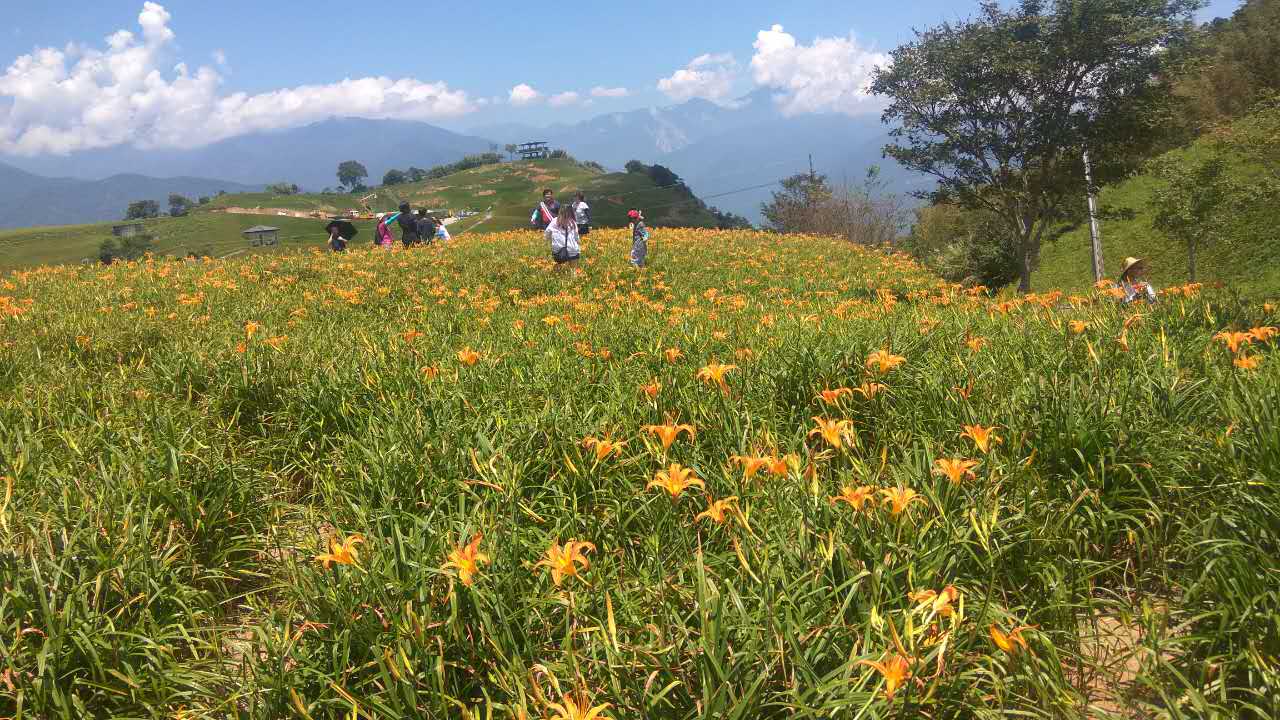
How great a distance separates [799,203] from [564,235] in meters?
49.4

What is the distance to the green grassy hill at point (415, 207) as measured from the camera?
8831 centimetres

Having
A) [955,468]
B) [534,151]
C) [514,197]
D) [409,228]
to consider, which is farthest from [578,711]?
[534,151]

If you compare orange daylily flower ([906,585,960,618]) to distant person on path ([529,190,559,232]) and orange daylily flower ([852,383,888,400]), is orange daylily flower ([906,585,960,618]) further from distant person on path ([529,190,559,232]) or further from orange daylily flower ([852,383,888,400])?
distant person on path ([529,190,559,232])

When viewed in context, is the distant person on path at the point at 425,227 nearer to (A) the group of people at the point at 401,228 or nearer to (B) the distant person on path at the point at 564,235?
(A) the group of people at the point at 401,228

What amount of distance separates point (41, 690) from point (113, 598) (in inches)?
14.6

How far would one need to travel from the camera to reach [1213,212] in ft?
69.1

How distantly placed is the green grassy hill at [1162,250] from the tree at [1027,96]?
2.31 meters

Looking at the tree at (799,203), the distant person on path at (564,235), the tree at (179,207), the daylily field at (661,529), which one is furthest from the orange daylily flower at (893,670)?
the tree at (179,207)

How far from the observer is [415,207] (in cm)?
10588

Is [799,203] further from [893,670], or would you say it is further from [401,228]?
[893,670]

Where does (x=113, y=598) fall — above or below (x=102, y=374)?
below

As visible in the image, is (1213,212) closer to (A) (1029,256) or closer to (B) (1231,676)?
(A) (1029,256)

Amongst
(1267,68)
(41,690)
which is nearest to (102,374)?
(41,690)

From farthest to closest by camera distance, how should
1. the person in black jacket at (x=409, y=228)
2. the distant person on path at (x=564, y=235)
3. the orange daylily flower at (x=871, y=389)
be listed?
the person in black jacket at (x=409, y=228), the distant person on path at (x=564, y=235), the orange daylily flower at (x=871, y=389)
